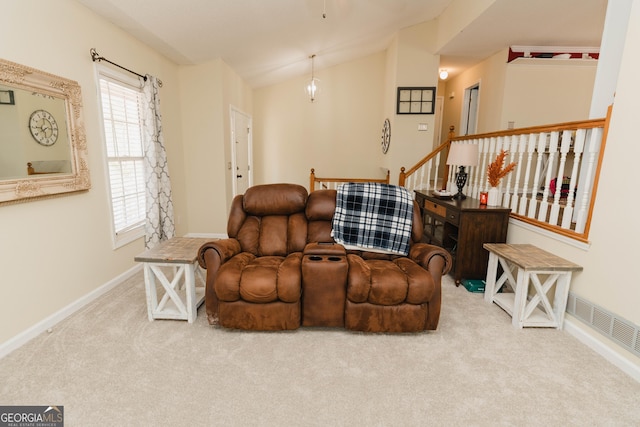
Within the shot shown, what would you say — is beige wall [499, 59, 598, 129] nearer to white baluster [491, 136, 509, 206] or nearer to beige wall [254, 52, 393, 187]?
Result: white baluster [491, 136, 509, 206]

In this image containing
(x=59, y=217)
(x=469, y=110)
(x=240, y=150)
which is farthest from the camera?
(x=469, y=110)

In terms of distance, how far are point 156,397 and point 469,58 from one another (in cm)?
636

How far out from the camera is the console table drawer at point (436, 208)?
3.43m

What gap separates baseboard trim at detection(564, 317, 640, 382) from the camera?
189 cm

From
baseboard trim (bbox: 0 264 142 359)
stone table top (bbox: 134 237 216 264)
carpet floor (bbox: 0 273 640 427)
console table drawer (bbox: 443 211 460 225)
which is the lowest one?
carpet floor (bbox: 0 273 640 427)

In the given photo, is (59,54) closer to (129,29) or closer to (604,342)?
(129,29)

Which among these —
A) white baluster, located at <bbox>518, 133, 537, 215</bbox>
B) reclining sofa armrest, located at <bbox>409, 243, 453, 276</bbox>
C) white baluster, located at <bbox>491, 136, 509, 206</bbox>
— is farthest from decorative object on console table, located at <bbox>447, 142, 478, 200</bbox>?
reclining sofa armrest, located at <bbox>409, 243, 453, 276</bbox>

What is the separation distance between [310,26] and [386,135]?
8.25 feet

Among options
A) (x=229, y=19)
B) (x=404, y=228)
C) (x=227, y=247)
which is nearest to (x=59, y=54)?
(x=229, y=19)

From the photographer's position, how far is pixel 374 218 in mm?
2725

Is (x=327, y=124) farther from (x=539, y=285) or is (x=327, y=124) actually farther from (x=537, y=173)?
(x=539, y=285)

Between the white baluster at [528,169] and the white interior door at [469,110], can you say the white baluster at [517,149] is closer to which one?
the white baluster at [528,169]

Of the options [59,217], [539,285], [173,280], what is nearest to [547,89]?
[539,285]

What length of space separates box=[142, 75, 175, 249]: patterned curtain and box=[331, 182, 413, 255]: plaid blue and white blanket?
1973 mm
